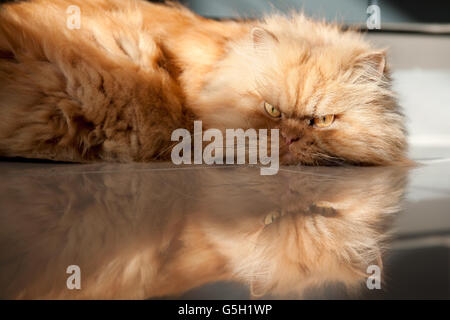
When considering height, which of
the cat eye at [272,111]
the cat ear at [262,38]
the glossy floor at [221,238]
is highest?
the cat ear at [262,38]

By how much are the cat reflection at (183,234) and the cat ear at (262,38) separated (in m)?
0.75

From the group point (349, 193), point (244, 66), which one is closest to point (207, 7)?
point (244, 66)

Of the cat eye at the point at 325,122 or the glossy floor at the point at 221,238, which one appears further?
the cat eye at the point at 325,122

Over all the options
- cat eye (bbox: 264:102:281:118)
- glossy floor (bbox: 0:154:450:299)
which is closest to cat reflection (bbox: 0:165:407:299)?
glossy floor (bbox: 0:154:450:299)

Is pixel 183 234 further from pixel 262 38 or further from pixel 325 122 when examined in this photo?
pixel 262 38

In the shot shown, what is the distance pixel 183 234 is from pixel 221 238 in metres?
0.06

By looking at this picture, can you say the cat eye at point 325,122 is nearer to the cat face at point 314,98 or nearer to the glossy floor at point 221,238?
the cat face at point 314,98

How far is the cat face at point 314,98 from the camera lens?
5.37ft

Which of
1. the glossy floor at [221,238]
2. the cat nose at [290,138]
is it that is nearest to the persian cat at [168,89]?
the cat nose at [290,138]

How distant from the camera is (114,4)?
1971 millimetres

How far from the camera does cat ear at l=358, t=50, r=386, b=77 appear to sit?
172cm

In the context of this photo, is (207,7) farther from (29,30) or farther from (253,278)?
(253,278)

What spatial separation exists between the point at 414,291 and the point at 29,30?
1566 millimetres
